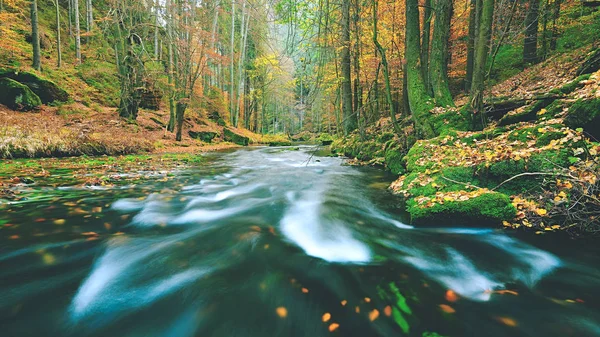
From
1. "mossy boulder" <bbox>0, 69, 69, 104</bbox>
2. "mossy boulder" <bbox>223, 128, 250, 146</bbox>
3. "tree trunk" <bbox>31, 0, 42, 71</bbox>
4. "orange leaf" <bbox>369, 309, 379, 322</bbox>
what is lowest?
"orange leaf" <bbox>369, 309, 379, 322</bbox>

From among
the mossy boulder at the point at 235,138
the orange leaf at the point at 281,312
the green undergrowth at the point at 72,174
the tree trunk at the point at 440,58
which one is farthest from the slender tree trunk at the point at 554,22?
the mossy boulder at the point at 235,138

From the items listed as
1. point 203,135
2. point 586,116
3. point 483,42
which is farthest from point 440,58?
point 203,135

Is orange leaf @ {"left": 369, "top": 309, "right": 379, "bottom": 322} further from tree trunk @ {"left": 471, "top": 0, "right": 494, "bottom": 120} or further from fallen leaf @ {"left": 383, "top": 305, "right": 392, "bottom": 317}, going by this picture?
tree trunk @ {"left": 471, "top": 0, "right": 494, "bottom": 120}

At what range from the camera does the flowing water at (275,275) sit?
5.90 feet

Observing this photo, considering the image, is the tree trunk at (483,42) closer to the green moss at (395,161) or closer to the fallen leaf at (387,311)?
the green moss at (395,161)

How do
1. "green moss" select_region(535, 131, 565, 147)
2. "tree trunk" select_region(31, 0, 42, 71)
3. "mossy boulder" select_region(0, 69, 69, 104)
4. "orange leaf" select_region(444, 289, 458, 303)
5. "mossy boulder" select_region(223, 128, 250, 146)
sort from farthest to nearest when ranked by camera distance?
1. "mossy boulder" select_region(223, 128, 250, 146)
2. "tree trunk" select_region(31, 0, 42, 71)
3. "mossy boulder" select_region(0, 69, 69, 104)
4. "green moss" select_region(535, 131, 565, 147)
5. "orange leaf" select_region(444, 289, 458, 303)

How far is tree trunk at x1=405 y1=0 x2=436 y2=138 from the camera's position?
6.93 metres

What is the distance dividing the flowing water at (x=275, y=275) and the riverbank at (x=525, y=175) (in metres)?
0.24

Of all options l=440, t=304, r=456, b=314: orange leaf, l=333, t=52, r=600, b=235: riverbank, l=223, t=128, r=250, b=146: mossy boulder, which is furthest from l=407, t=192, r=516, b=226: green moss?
l=223, t=128, r=250, b=146: mossy boulder

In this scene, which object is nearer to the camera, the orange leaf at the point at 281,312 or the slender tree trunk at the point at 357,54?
Result: the orange leaf at the point at 281,312

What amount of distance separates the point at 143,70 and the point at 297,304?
15.1 m

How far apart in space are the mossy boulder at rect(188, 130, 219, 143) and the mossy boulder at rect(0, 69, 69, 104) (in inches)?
264

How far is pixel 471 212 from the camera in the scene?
3.38 metres

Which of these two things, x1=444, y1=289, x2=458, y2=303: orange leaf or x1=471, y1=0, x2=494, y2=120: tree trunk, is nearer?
x1=444, y1=289, x2=458, y2=303: orange leaf
